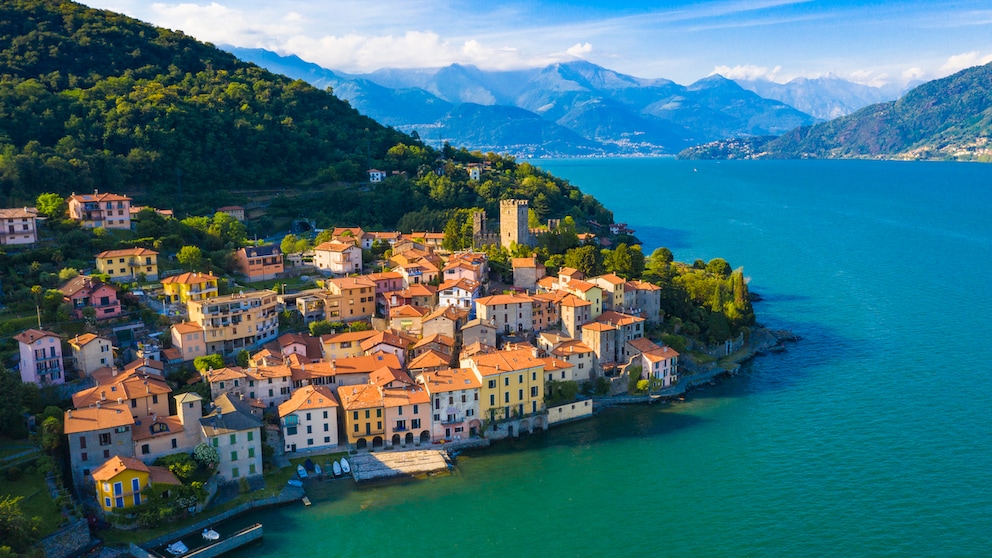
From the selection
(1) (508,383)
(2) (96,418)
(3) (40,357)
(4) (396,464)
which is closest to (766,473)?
(1) (508,383)

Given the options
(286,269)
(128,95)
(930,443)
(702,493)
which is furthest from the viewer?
(128,95)

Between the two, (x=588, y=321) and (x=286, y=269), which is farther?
(x=286, y=269)

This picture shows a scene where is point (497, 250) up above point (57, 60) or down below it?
below

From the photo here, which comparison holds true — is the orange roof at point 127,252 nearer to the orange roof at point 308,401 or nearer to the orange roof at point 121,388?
the orange roof at point 121,388

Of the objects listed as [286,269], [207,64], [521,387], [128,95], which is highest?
[207,64]

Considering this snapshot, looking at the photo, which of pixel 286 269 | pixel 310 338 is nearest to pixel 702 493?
pixel 310 338

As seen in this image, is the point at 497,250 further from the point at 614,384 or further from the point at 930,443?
the point at 930,443

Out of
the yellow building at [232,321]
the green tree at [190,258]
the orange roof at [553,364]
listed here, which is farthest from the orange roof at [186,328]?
the orange roof at [553,364]
